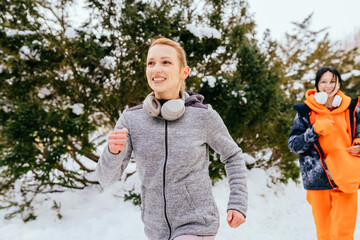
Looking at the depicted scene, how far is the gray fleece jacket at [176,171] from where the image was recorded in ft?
4.83

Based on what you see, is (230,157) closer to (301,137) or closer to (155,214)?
(155,214)

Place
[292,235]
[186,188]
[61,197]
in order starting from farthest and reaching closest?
[61,197]
[292,235]
[186,188]

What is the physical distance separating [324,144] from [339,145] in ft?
0.47

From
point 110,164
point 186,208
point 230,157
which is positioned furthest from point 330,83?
point 110,164

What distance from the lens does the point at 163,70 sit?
159cm

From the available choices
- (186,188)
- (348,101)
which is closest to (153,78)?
(186,188)

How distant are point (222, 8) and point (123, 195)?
4530mm

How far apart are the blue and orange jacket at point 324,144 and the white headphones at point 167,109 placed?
5.99 feet

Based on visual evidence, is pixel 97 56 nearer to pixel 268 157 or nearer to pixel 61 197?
pixel 61 197

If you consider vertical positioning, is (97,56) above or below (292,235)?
above

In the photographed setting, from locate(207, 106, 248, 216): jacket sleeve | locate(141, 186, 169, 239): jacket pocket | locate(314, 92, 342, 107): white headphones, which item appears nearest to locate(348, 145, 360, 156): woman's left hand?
locate(314, 92, 342, 107): white headphones

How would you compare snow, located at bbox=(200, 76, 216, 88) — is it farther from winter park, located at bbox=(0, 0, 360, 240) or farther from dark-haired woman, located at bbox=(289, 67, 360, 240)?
dark-haired woman, located at bbox=(289, 67, 360, 240)

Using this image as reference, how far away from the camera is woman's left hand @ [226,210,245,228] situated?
146cm

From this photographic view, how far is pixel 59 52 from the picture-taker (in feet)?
13.0
